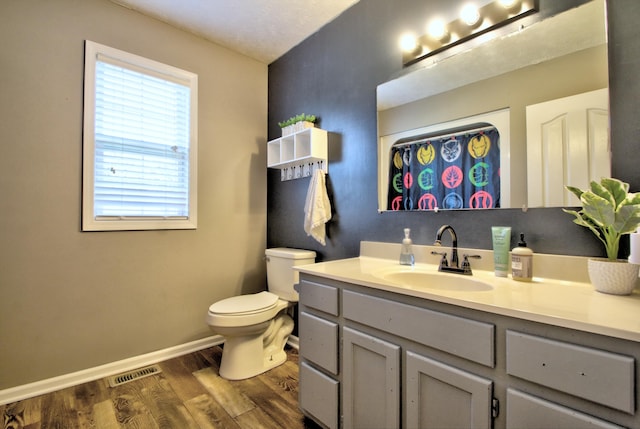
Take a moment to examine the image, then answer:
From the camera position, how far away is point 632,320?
714 millimetres

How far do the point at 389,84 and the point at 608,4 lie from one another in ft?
3.03

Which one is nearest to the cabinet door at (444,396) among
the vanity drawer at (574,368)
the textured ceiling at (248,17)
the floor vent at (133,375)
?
the vanity drawer at (574,368)

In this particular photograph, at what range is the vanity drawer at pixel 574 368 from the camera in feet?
2.17

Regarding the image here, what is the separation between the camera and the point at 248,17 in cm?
207

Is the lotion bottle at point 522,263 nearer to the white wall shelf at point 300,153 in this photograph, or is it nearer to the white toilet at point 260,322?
the white toilet at point 260,322

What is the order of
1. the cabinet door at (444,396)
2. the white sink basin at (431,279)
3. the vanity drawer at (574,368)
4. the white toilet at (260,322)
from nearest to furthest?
the vanity drawer at (574,368) → the cabinet door at (444,396) → the white sink basin at (431,279) → the white toilet at (260,322)

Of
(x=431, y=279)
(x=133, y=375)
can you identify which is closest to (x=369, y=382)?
(x=431, y=279)

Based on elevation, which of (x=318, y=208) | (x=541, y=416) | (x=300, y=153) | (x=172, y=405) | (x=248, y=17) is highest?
(x=248, y=17)

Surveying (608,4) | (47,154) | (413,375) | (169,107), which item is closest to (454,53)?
(608,4)

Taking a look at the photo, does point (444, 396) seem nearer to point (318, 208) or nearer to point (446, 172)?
point (446, 172)

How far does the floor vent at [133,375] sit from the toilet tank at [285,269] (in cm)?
93

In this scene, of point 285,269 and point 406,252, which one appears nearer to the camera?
point 406,252

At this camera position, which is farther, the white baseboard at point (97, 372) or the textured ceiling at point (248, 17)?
the textured ceiling at point (248, 17)

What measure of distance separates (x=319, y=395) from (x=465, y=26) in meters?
1.88
